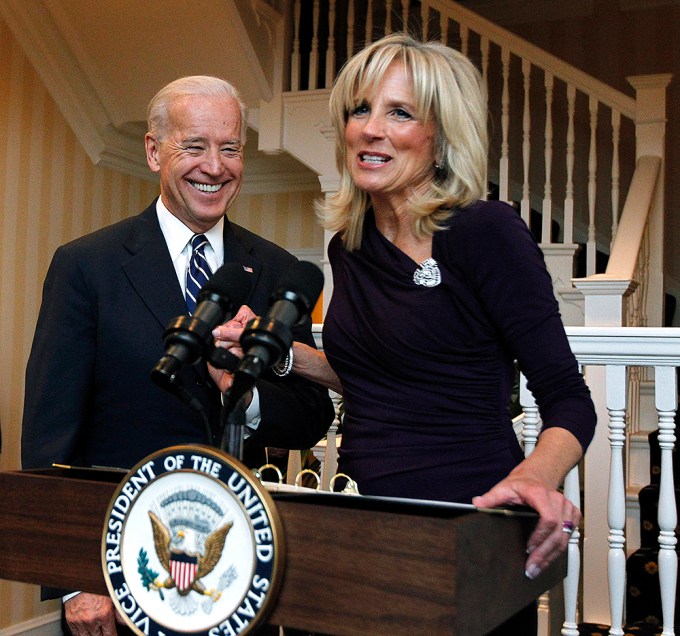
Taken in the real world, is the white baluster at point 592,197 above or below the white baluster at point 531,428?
above

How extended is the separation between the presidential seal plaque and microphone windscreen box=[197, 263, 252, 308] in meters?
0.20

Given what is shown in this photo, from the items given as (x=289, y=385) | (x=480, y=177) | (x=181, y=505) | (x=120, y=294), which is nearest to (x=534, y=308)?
(x=480, y=177)

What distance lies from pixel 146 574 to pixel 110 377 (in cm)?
89

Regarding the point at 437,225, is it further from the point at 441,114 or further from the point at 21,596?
the point at 21,596

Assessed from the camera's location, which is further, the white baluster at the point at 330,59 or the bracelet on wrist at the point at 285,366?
the white baluster at the point at 330,59

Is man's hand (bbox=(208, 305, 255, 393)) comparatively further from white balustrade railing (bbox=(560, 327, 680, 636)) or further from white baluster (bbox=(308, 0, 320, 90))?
white baluster (bbox=(308, 0, 320, 90))

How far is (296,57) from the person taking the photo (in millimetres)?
5293

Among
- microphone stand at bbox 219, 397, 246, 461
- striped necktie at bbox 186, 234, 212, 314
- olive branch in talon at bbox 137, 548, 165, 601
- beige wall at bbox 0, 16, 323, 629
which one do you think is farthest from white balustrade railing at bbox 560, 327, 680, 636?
beige wall at bbox 0, 16, 323, 629

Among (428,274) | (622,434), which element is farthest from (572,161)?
(428,274)

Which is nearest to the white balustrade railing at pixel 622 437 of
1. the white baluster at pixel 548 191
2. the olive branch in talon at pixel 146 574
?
the olive branch in talon at pixel 146 574

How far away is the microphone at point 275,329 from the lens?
878 millimetres

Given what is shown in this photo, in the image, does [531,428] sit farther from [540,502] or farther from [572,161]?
[572,161]

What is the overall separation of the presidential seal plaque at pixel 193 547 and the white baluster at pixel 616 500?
146cm

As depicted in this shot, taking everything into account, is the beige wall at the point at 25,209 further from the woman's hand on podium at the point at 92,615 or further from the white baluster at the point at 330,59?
the woman's hand on podium at the point at 92,615
